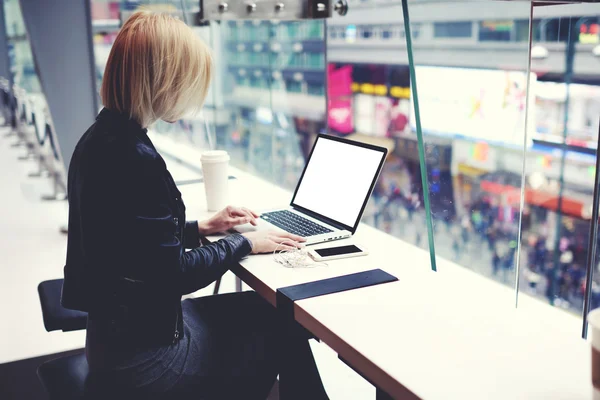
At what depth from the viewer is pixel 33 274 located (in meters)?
3.93

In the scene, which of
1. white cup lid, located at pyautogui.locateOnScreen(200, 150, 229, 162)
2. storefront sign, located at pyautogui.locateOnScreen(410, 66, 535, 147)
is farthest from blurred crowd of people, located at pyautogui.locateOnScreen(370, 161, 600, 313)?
white cup lid, located at pyautogui.locateOnScreen(200, 150, 229, 162)

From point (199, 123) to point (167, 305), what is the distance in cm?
272

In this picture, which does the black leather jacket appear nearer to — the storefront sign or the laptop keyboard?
the laptop keyboard

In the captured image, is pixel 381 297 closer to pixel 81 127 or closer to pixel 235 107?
pixel 235 107

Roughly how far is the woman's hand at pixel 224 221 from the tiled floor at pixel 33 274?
954mm

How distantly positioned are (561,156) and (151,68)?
963 millimetres

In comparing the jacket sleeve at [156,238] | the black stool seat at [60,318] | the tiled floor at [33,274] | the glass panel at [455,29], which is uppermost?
the glass panel at [455,29]

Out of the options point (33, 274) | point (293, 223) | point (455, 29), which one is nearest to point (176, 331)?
point (293, 223)

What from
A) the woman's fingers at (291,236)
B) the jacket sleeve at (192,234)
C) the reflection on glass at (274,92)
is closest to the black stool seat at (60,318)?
the jacket sleeve at (192,234)

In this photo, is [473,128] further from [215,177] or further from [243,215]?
[215,177]

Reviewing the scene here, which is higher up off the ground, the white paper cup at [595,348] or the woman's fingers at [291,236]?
the white paper cup at [595,348]

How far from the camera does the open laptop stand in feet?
6.07

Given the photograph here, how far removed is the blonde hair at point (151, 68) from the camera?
1452mm

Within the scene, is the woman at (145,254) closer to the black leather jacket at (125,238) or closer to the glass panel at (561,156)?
the black leather jacket at (125,238)
